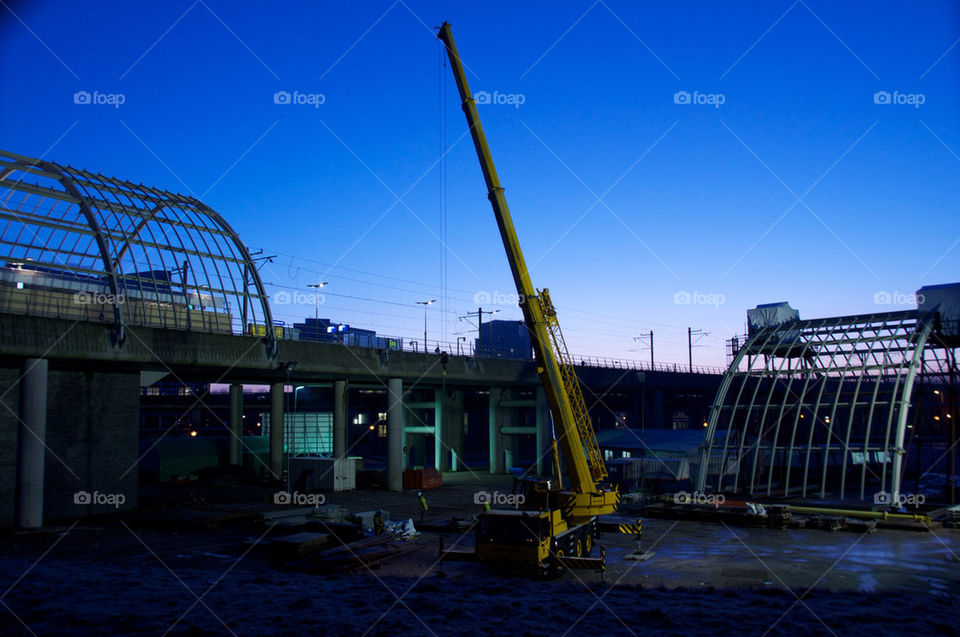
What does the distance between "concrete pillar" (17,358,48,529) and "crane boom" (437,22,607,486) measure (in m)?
20.6

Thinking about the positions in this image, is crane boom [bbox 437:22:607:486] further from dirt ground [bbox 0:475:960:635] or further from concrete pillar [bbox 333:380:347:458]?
concrete pillar [bbox 333:380:347:458]

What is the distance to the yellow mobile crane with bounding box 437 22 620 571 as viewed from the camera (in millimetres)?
22078

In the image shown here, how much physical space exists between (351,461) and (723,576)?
1210 inches

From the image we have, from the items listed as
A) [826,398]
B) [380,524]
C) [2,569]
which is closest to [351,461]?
[380,524]

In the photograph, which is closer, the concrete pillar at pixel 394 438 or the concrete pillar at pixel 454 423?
the concrete pillar at pixel 394 438

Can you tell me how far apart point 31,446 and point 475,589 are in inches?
838

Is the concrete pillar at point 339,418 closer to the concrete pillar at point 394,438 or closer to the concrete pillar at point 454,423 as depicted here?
the concrete pillar at point 394,438

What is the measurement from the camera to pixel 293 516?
3303cm

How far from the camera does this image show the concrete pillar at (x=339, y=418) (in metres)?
50.5

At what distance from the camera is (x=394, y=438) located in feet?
163

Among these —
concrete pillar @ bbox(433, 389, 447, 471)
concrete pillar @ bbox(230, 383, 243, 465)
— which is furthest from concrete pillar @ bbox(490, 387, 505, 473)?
concrete pillar @ bbox(230, 383, 243, 465)

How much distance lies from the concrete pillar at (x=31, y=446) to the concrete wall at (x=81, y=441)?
2.23 m

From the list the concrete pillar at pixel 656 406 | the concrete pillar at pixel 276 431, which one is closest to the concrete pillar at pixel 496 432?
the concrete pillar at pixel 276 431

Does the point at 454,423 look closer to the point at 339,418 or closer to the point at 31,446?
the point at 339,418
